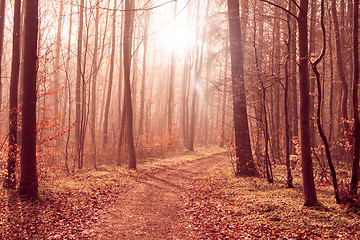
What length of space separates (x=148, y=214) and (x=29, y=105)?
4.27 metres

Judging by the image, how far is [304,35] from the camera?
237 inches

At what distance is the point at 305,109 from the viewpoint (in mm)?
5934

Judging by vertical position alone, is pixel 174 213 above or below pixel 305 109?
below

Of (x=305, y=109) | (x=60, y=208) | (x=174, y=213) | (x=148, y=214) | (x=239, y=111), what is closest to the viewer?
(x=305, y=109)

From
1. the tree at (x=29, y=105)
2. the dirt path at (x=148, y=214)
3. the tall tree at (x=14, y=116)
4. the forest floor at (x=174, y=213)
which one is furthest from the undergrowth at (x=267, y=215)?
the tall tree at (x=14, y=116)

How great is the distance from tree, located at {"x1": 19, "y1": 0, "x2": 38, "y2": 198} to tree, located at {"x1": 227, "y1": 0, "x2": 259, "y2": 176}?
694 centimetres

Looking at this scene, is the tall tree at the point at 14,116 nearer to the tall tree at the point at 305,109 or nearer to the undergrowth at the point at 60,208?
the undergrowth at the point at 60,208

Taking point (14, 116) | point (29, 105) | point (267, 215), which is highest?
point (29, 105)

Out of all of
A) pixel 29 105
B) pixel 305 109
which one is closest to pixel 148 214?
pixel 29 105

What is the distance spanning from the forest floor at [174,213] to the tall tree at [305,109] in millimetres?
465

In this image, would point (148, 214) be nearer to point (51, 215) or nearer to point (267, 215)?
point (51, 215)

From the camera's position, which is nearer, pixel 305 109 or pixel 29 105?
pixel 305 109

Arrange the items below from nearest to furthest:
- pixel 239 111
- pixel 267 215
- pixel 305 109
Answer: pixel 267 215 < pixel 305 109 < pixel 239 111

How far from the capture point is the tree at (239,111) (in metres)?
10.2
